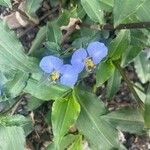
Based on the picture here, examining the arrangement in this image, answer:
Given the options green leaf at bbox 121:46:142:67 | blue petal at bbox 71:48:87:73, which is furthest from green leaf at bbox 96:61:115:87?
green leaf at bbox 121:46:142:67

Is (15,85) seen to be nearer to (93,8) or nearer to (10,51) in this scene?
(10,51)

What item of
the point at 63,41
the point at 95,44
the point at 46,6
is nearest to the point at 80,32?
the point at 63,41

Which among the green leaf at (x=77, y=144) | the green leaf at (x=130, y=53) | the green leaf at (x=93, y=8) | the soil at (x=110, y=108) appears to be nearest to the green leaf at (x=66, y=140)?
the green leaf at (x=77, y=144)

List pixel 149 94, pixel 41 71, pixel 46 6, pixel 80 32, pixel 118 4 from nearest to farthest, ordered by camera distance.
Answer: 1. pixel 118 4
2. pixel 41 71
3. pixel 149 94
4. pixel 80 32
5. pixel 46 6

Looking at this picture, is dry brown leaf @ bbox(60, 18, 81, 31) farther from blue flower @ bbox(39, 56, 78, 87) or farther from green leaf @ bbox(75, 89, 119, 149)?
blue flower @ bbox(39, 56, 78, 87)

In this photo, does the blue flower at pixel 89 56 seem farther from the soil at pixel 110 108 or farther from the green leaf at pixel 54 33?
the soil at pixel 110 108

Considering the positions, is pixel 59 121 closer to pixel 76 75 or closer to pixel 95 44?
pixel 76 75
